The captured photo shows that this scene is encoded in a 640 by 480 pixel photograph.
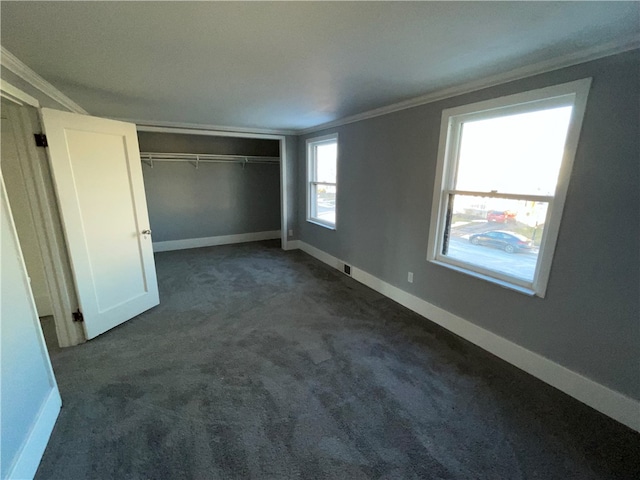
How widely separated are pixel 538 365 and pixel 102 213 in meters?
3.93

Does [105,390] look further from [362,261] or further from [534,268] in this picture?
[534,268]

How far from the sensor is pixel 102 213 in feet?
8.52

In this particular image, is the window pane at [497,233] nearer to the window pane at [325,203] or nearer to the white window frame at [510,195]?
the white window frame at [510,195]

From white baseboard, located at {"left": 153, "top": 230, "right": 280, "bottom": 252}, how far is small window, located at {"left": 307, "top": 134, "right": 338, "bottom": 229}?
5.05 ft

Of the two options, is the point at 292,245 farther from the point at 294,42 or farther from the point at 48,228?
the point at 294,42

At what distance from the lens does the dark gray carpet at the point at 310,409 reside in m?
1.48

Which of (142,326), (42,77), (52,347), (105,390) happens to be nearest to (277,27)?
(42,77)

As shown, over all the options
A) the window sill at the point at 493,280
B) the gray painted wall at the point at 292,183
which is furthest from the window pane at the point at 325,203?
the window sill at the point at 493,280

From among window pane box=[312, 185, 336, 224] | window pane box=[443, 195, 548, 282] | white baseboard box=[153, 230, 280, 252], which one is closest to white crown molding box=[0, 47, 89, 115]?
white baseboard box=[153, 230, 280, 252]

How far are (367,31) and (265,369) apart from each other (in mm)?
2339

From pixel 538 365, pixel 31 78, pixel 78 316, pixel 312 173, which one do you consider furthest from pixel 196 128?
pixel 538 365

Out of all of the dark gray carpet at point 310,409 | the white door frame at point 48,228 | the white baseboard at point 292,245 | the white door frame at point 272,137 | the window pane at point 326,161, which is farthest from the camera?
the white baseboard at point 292,245

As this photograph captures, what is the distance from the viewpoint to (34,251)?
2854mm

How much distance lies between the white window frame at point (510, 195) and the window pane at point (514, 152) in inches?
2.1
